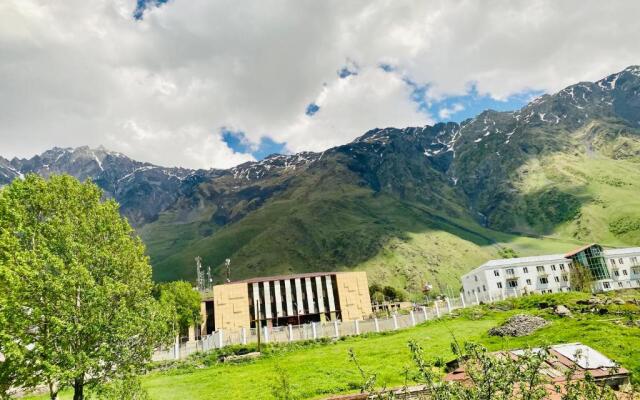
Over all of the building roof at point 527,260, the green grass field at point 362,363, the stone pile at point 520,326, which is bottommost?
the green grass field at point 362,363

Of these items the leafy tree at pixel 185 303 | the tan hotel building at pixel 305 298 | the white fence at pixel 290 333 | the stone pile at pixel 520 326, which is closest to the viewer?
the stone pile at pixel 520 326

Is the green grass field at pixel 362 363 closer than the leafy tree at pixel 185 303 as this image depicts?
Yes

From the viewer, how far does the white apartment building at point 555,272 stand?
111938mm

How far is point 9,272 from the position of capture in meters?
17.5

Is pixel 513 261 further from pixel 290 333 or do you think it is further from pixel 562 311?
pixel 290 333

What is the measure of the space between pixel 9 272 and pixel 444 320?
51.0m

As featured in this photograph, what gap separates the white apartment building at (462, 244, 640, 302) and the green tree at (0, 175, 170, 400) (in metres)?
105

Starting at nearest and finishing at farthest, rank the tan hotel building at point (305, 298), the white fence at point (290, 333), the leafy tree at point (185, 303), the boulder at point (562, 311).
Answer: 1. the boulder at point (562, 311)
2. the white fence at point (290, 333)
3. the tan hotel building at point (305, 298)
4. the leafy tree at point (185, 303)

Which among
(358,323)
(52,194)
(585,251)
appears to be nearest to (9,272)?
(52,194)

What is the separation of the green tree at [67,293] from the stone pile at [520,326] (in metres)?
27.5

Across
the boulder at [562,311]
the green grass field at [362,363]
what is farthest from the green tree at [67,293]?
the boulder at [562,311]

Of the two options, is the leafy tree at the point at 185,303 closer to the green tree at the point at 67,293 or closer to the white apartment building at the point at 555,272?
the green tree at the point at 67,293

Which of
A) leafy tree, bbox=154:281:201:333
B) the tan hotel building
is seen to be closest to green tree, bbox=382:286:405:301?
the tan hotel building

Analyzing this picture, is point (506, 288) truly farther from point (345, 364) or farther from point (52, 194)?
point (52, 194)
